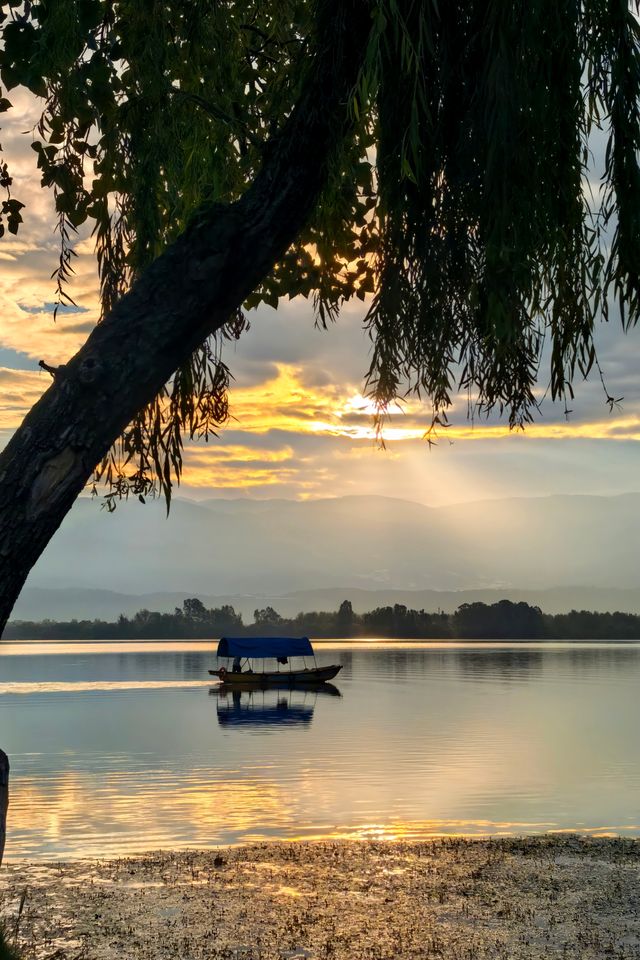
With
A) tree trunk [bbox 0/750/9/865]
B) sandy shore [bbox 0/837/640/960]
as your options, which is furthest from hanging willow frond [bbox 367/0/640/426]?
sandy shore [bbox 0/837/640/960]

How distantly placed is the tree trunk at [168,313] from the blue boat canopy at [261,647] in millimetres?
67348

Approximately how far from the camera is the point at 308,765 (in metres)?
45.3

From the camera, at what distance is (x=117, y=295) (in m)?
6.18

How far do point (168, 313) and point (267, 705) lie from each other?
86.0 metres

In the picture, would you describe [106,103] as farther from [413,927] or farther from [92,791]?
[92,791]

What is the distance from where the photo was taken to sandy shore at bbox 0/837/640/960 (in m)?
12.8

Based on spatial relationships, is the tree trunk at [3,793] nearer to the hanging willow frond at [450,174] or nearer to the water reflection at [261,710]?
the hanging willow frond at [450,174]

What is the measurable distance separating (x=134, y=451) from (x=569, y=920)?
36.7 feet

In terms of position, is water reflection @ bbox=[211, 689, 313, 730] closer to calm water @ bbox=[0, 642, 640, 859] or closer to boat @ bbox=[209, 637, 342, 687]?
calm water @ bbox=[0, 642, 640, 859]

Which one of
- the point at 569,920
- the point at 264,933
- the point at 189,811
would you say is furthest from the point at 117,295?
the point at 189,811

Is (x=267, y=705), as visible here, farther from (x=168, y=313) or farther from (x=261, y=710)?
(x=168, y=313)

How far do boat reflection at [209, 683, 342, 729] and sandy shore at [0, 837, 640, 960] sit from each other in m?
47.7

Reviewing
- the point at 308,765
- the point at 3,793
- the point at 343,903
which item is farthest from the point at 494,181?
the point at 308,765

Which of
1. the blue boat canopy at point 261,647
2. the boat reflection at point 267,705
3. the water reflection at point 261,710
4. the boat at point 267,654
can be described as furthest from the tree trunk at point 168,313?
the blue boat canopy at point 261,647
